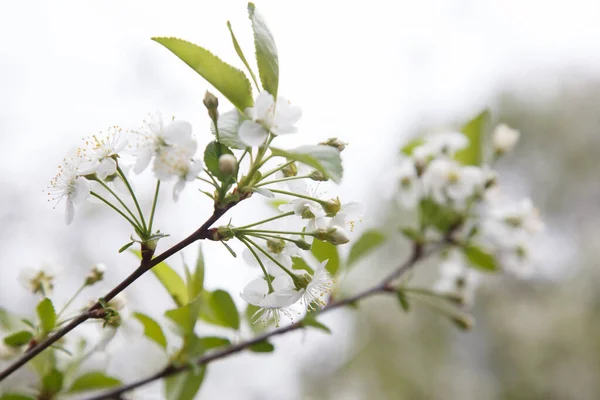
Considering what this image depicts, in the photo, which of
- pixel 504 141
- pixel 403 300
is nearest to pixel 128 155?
pixel 403 300

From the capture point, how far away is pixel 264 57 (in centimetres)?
52

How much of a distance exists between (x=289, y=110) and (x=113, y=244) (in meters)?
3.32

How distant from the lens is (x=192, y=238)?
1.55 feet

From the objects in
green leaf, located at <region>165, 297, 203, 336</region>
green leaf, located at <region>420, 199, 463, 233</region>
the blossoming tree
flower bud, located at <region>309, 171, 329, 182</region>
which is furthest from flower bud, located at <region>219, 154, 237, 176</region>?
green leaf, located at <region>420, 199, 463, 233</region>

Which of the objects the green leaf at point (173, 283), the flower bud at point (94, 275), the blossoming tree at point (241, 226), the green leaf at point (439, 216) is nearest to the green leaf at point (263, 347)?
the blossoming tree at point (241, 226)

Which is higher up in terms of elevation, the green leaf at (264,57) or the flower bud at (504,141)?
the green leaf at (264,57)

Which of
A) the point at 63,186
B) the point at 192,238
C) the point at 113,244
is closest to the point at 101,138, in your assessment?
the point at 63,186

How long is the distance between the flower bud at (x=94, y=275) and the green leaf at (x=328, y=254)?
30 centimetres

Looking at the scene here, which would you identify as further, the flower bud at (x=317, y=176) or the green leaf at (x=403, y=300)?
the green leaf at (x=403, y=300)

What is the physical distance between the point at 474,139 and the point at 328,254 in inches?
18.0

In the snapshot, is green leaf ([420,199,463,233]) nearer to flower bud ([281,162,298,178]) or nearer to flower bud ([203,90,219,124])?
flower bud ([281,162,298,178])

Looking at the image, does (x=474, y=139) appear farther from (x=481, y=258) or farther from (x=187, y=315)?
(x=187, y=315)

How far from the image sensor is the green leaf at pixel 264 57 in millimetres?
518

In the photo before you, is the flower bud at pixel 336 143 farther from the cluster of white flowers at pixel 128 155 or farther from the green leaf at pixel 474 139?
the green leaf at pixel 474 139
